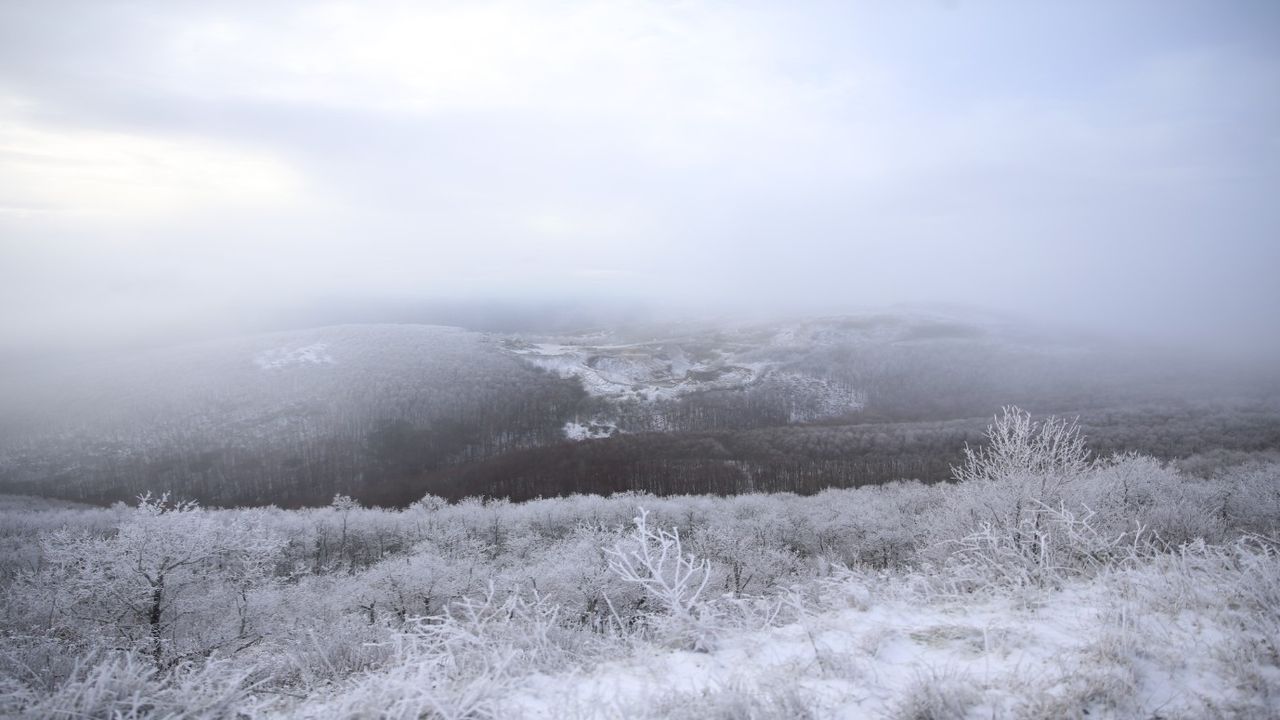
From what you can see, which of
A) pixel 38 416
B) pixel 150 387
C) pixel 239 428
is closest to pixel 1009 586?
pixel 239 428

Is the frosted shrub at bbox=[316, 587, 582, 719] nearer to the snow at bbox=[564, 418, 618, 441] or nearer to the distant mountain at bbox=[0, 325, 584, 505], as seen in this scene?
the distant mountain at bbox=[0, 325, 584, 505]

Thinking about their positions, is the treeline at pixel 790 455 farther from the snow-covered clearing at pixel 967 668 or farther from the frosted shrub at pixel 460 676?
the snow-covered clearing at pixel 967 668

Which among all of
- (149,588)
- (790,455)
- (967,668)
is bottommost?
(790,455)

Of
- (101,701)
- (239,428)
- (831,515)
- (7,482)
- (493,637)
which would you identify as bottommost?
(7,482)

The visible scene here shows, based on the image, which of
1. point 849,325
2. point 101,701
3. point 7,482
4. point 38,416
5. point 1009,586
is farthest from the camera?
point 849,325

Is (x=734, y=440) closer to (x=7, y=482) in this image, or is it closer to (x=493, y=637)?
(x=493, y=637)

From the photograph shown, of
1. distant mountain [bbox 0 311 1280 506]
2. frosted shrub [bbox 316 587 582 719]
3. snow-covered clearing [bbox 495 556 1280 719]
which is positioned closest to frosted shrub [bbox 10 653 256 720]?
frosted shrub [bbox 316 587 582 719]

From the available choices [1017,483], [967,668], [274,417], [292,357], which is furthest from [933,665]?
[292,357]

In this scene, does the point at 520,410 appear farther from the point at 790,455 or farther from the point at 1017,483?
the point at 1017,483

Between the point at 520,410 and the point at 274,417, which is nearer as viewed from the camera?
the point at 274,417
